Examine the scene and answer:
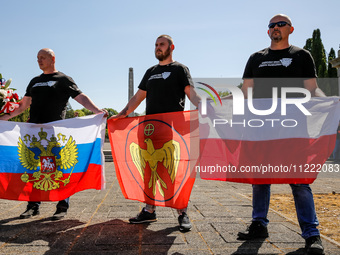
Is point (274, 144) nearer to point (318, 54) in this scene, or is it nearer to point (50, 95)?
point (50, 95)

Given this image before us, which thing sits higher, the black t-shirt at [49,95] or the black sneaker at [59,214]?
the black t-shirt at [49,95]

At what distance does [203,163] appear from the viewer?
3.75m

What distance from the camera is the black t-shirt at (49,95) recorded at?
449 centimetres

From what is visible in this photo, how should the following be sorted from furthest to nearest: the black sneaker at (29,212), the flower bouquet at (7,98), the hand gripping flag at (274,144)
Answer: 1. the flower bouquet at (7,98)
2. the black sneaker at (29,212)
3. the hand gripping flag at (274,144)

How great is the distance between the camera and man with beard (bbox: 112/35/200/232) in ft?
13.3

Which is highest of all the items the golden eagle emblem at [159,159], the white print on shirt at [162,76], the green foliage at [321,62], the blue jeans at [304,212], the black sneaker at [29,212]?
the green foliage at [321,62]

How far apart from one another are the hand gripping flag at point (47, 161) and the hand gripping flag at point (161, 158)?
1.63 ft

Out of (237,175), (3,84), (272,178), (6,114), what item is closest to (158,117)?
(237,175)

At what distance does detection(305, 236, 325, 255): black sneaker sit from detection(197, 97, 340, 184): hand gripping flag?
51cm

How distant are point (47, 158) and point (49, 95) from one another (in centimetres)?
82

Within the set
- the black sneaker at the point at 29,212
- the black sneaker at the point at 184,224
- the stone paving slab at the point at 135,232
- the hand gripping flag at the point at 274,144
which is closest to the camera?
the stone paving slab at the point at 135,232

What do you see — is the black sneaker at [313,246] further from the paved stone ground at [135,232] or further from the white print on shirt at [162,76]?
the white print on shirt at [162,76]

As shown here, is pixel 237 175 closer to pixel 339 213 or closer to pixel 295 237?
pixel 295 237

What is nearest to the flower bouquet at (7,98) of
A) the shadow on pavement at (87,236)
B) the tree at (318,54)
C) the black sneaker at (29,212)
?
the black sneaker at (29,212)
